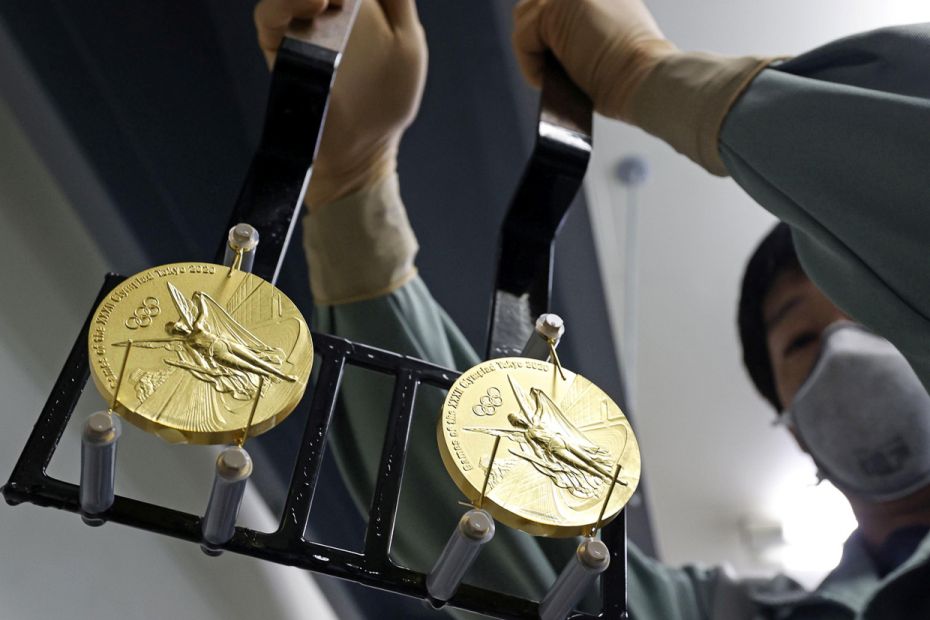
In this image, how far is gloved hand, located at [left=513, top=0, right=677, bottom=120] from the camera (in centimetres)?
73

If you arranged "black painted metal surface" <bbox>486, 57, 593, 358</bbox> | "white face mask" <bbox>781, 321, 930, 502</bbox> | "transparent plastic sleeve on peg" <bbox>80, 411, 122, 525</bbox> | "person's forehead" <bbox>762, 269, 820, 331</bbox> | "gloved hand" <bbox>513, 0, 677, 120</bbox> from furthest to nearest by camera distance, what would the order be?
"person's forehead" <bbox>762, 269, 820, 331</bbox> → "white face mask" <bbox>781, 321, 930, 502</bbox> → "gloved hand" <bbox>513, 0, 677, 120</bbox> → "black painted metal surface" <bbox>486, 57, 593, 358</bbox> → "transparent plastic sleeve on peg" <bbox>80, 411, 122, 525</bbox>

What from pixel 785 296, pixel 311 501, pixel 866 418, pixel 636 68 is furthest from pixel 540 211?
pixel 785 296

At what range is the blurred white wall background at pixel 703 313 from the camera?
46.7 inches

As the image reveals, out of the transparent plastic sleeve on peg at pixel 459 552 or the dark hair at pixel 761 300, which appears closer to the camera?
the transparent plastic sleeve on peg at pixel 459 552

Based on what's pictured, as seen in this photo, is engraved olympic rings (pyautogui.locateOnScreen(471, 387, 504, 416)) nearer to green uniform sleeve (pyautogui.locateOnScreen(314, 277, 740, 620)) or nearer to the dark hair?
green uniform sleeve (pyautogui.locateOnScreen(314, 277, 740, 620))

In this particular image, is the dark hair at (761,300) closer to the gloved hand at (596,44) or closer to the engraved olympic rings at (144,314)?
the gloved hand at (596,44)

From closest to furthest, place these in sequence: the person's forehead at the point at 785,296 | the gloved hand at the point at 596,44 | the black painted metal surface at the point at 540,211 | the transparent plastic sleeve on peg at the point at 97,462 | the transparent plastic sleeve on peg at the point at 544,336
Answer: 1. the transparent plastic sleeve on peg at the point at 97,462
2. the transparent plastic sleeve on peg at the point at 544,336
3. the black painted metal surface at the point at 540,211
4. the gloved hand at the point at 596,44
5. the person's forehead at the point at 785,296

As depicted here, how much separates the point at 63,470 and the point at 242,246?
222mm

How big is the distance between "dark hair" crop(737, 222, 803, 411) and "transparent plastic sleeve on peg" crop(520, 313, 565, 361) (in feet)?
2.34

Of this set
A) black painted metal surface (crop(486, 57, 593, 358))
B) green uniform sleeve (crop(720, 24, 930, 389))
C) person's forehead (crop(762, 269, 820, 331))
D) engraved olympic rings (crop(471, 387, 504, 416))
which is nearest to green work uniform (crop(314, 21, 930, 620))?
green uniform sleeve (crop(720, 24, 930, 389))

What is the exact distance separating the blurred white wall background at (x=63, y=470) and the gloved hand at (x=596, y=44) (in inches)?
14.5

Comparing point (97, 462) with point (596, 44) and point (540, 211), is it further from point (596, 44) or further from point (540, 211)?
point (596, 44)

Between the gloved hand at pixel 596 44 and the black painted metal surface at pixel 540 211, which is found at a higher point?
the gloved hand at pixel 596 44

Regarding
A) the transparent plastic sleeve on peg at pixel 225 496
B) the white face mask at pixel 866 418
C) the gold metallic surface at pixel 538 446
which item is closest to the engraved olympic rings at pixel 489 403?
the gold metallic surface at pixel 538 446
